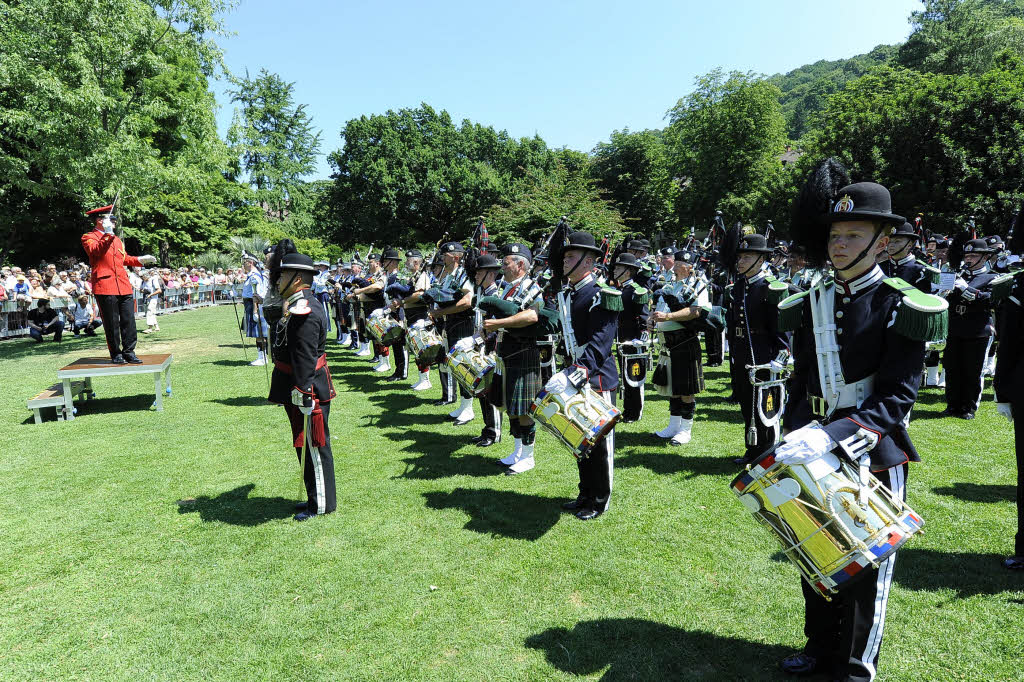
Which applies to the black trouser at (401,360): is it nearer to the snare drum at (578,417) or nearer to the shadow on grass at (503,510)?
the shadow on grass at (503,510)

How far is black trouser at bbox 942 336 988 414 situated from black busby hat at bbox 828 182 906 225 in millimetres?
7231

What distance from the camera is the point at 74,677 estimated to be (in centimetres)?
356

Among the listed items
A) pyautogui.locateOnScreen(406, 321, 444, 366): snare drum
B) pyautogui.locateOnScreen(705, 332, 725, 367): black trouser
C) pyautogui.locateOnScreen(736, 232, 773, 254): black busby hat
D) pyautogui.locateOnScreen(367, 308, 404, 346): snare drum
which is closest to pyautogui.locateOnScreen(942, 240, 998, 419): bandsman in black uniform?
pyautogui.locateOnScreen(736, 232, 773, 254): black busby hat

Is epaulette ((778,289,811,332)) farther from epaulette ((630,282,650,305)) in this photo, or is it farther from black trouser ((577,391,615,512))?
epaulette ((630,282,650,305))

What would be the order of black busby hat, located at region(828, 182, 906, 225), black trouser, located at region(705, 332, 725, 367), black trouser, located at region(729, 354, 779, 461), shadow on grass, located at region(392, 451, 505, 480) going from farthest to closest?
1. black trouser, located at region(705, 332, 725, 367)
2. shadow on grass, located at region(392, 451, 505, 480)
3. black trouser, located at region(729, 354, 779, 461)
4. black busby hat, located at region(828, 182, 906, 225)

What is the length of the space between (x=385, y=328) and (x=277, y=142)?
195 ft

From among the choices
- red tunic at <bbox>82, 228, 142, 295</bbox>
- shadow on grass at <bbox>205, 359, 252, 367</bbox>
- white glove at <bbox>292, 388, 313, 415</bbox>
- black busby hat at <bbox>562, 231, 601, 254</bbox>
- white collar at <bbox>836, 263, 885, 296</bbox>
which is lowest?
shadow on grass at <bbox>205, 359, 252, 367</bbox>

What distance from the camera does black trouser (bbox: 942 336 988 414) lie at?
8281 millimetres

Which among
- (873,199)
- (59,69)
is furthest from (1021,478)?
(59,69)

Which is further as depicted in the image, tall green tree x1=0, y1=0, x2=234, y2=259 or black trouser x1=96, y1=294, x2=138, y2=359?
tall green tree x1=0, y1=0, x2=234, y2=259

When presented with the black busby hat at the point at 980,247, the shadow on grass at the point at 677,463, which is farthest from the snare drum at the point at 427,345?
the black busby hat at the point at 980,247

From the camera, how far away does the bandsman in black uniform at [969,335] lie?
8203mm

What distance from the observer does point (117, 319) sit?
10211 mm

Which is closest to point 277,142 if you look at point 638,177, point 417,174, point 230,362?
point 417,174
